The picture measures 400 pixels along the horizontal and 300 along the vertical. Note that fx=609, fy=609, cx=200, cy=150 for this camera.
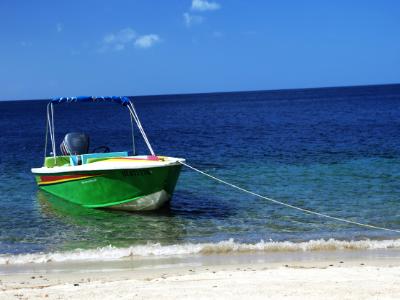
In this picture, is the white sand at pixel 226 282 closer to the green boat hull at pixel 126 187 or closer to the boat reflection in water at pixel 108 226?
the boat reflection in water at pixel 108 226

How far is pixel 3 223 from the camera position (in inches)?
568

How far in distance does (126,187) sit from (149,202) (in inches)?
26.6

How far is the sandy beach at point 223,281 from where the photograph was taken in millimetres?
7527

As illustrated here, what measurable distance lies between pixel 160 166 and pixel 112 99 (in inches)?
147

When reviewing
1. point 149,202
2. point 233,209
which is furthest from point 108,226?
point 233,209

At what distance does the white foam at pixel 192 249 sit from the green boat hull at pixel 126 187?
3298 mm

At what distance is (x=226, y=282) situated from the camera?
26.9 ft

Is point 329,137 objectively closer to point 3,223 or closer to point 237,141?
point 237,141

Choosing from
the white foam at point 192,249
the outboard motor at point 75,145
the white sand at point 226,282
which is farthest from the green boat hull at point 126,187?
the white sand at point 226,282

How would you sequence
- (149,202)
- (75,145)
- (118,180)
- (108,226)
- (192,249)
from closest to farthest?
(192,249) < (108,226) < (118,180) < (149,202) < (75,145)

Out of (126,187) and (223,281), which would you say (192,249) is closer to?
(223,281)

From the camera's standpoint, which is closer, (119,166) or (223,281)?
(223,281)

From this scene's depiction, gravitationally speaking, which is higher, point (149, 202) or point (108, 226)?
point (149, 202)

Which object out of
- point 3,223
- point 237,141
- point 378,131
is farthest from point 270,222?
point 378,131
